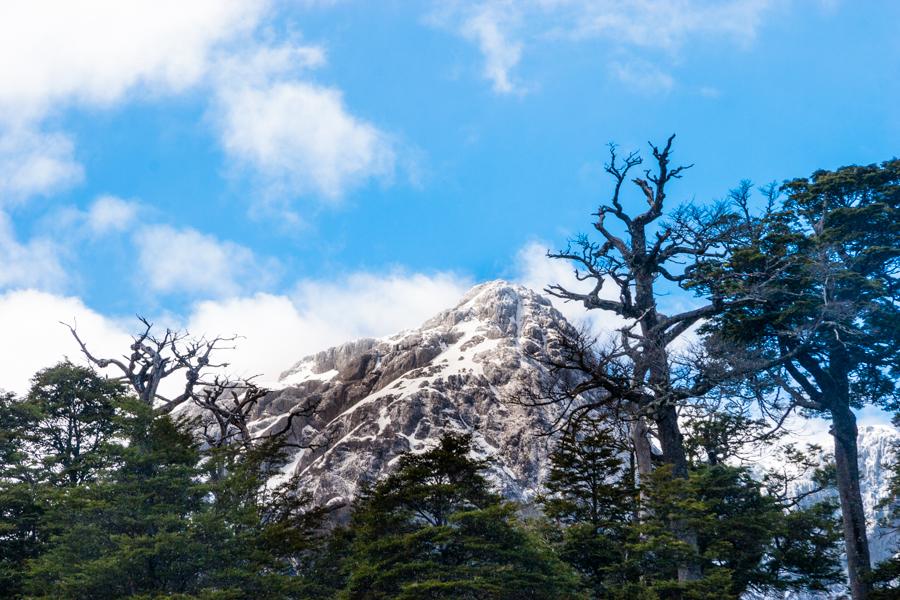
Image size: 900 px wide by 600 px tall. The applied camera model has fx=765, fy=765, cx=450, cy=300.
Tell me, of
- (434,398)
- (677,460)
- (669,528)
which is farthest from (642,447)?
(434,398)

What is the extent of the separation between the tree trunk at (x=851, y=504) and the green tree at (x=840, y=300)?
0.03 metres

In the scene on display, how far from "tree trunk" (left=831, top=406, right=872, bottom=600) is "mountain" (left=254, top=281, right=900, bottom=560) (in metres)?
72.6

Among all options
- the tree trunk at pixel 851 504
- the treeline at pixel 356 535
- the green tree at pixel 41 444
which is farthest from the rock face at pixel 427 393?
the treeline at pixel 356 535

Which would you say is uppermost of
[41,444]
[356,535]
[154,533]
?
[41,444]

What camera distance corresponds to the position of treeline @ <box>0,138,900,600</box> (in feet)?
54.6

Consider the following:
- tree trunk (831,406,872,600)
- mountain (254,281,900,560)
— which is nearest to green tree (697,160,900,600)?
tree trunk (831,406,872,600)

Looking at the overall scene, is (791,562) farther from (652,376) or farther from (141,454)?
(141,454)

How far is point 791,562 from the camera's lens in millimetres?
26203

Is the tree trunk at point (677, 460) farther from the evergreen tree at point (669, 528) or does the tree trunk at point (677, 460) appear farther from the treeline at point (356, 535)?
the treeline at point (356, 535)

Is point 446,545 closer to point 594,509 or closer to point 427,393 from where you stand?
point 594,509

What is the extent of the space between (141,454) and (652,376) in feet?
38.0

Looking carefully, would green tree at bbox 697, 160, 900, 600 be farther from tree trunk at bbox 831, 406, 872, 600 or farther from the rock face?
the rock face

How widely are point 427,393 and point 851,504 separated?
326 ft

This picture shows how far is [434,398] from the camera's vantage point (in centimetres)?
11906
